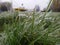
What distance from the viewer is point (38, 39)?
65 cm

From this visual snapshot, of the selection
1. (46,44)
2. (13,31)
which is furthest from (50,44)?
(13,31)

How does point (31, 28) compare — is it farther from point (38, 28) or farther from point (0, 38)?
point (0, 38)

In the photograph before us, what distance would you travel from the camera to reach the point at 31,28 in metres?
0.64

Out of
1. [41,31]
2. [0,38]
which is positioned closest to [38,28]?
[41,31]

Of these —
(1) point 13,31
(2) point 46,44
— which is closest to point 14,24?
(1) point 13,31

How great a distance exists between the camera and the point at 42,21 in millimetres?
642

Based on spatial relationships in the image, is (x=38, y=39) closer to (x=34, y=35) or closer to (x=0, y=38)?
(x=34, y=35)

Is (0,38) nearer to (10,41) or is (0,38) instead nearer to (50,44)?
(10,41)

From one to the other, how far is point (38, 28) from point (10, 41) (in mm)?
113

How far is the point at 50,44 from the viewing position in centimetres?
67

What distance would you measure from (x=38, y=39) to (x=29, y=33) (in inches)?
1.6

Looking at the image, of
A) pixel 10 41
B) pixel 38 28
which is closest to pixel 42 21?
pixel 38 28

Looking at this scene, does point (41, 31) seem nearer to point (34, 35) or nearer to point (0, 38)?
point (34, 35)

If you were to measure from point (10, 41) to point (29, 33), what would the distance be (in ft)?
0.25
